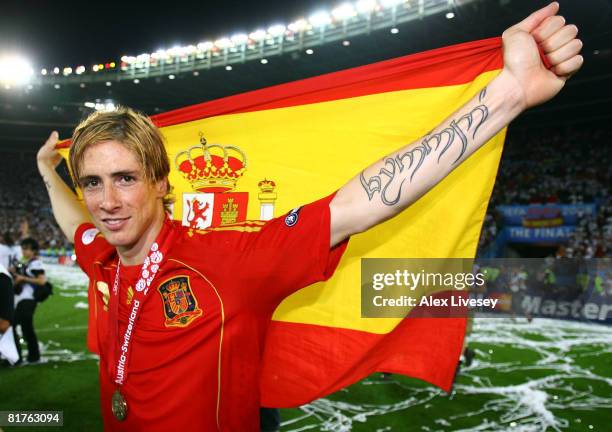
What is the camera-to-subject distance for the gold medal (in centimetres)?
172

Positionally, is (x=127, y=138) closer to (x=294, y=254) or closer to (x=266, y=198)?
(x=294, y=254)

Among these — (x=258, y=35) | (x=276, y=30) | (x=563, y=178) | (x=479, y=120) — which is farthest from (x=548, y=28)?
(x=258, y=35)

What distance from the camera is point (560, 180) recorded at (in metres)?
20.6

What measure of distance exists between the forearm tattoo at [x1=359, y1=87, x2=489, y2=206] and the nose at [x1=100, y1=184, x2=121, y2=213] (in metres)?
0.83

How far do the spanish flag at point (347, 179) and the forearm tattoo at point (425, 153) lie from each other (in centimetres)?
63

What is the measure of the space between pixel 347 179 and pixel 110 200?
1.19 meters

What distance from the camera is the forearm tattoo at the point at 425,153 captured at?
155 cm

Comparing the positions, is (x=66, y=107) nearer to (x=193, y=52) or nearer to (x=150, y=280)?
(x=193, y=52)

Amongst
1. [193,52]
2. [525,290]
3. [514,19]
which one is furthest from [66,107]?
[525,290]

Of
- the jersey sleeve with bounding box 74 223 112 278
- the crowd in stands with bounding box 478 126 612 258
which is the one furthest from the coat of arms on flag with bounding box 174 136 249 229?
the crowd in stands with bounding box 478 126 612 258

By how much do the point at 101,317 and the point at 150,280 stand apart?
48cm

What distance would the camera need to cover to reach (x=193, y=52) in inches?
971

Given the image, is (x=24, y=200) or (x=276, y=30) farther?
(x=24, y=200)

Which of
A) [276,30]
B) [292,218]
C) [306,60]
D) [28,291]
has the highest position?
[276,30]
